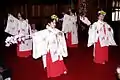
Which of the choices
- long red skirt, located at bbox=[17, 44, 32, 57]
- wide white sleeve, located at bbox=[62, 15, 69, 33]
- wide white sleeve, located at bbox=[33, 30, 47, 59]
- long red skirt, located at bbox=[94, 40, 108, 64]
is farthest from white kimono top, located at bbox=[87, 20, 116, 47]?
long red skirt, located at bbox=[17, 44, 32, 57]

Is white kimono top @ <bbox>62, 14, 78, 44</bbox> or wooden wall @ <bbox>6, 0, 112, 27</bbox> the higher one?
wooden wall @ <bbox>6, 0, 112, 27</bbox>

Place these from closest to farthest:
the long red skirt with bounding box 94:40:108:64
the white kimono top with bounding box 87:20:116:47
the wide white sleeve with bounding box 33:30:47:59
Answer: the wide white sleeve with bounding box 33:30:47:59 < the white kimono top with bounding box 87:20:116:47 < the long red skirt with bounding box 94:40:108:64

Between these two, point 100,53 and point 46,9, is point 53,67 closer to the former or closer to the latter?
point 100,53

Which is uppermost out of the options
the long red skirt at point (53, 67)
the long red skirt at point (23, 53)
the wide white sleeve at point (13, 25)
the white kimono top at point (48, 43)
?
the wide white sleeve at point (13, 25)

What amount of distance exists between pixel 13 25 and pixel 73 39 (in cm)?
176

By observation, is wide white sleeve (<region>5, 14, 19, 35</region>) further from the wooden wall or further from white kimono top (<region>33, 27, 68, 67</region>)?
the wooden wall

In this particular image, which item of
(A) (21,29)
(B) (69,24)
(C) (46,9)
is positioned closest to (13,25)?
(A) (21,29)

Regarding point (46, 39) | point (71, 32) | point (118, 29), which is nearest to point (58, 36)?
point (46, 39)

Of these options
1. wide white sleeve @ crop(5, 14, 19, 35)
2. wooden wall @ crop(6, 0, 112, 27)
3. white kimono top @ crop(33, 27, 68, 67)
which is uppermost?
wooden wall @ crop(6, 0, 112, 27)

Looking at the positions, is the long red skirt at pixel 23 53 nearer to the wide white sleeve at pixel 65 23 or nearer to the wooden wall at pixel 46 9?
the wide white sleeve at pixel 65 23

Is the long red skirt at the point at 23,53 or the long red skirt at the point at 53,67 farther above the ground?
the long red skirt at the point at 23,53

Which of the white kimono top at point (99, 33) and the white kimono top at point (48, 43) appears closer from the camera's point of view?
the white kimono top at point (48, 43)

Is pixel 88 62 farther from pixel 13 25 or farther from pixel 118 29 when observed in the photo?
pixel 118 29

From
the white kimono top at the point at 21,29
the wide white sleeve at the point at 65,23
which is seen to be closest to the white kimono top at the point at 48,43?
the white kimono top at the point at 21,29
